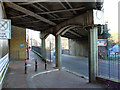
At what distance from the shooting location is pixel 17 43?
54.6 ft

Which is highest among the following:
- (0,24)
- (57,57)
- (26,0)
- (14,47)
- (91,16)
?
(26,0)

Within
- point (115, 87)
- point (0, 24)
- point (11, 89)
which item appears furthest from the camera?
point (115, 87)

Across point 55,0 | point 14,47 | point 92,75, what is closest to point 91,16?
point 55,0

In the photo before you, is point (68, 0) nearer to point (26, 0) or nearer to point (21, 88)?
point (26, 0)

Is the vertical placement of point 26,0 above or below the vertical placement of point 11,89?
above

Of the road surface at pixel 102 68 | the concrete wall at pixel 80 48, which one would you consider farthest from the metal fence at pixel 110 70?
the concrete wall at pixel 80 48

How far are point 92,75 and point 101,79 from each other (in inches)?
24.0

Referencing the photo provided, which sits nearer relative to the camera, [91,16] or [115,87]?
[115,87]

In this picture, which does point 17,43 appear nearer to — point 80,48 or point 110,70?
point 110,70

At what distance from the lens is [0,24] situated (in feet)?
15.9

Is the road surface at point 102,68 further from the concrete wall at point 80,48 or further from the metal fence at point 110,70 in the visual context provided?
the concrete wall at point 80,48

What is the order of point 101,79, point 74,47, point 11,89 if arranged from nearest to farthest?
1. point 11,89
2. point 101,79
3. point 74,47

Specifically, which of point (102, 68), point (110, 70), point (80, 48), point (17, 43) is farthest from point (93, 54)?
point (80, 48)

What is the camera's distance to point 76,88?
20.3 feet
